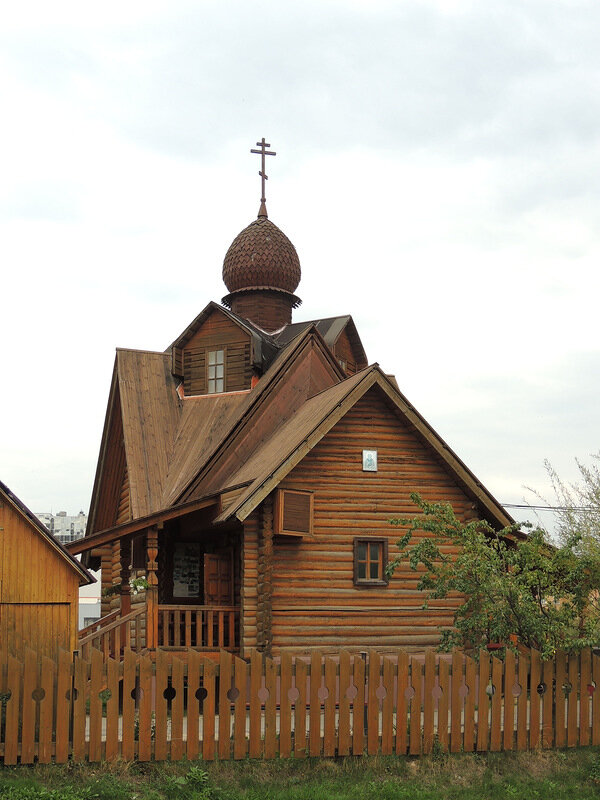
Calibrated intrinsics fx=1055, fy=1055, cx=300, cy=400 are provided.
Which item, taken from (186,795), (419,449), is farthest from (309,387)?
(186,795)

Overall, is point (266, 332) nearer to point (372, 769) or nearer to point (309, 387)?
point (309, 387)

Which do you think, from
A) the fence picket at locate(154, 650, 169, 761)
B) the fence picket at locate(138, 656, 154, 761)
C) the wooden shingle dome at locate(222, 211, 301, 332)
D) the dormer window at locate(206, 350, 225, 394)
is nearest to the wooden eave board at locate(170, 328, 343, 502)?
the dormer window at locate(206, 350, 225, 394)

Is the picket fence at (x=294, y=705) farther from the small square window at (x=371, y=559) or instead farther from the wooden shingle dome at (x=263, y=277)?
the wooden shingle dome at (x=263, y=277)

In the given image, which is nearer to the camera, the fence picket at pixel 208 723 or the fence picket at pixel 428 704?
the fence picket at pixel 208 723

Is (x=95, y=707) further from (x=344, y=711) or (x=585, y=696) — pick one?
(x=585, y=696)

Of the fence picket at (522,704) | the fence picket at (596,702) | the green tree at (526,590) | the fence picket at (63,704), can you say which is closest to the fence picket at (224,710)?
the fence picket at (63,704)

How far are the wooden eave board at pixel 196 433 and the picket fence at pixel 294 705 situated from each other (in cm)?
1049

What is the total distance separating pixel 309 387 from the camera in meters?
25.1

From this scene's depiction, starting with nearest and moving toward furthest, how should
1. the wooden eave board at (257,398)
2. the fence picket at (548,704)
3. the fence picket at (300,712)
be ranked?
the fence picket at (300,712), the fence picket at (548,704), the wooden eave board at (257,398)

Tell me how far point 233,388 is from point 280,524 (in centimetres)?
814

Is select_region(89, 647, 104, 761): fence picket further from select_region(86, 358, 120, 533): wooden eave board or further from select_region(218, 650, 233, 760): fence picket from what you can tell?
select_region(86, 358, 120, 533): wooden eave board

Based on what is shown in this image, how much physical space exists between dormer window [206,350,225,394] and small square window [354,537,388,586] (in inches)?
313

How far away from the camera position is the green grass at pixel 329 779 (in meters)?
12.3

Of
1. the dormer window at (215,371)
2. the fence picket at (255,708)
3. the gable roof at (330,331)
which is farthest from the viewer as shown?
the gable roof at (330,331)
